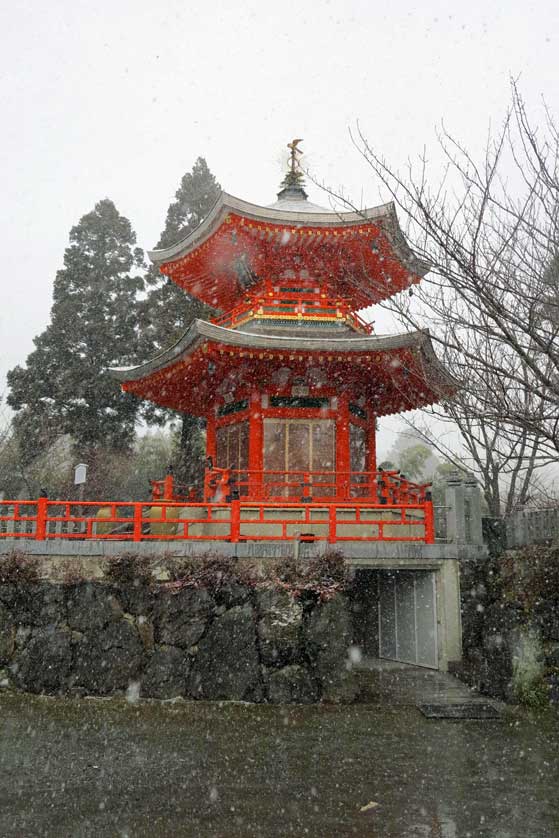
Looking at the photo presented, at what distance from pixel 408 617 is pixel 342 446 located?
387 centimetres

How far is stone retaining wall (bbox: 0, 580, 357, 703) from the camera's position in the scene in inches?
444

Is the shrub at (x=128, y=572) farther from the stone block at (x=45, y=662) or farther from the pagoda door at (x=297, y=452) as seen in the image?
the pagoda door at (x=297, y=452)

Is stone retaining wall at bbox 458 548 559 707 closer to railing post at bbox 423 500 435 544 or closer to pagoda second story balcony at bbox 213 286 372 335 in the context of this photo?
railing post at bbox 423 500 435 544

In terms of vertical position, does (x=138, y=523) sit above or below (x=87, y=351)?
below

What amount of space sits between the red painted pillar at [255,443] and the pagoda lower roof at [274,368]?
373 mm

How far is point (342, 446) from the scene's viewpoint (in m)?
16.2

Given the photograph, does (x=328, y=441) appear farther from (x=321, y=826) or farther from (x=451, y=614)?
(x=321, y=826)

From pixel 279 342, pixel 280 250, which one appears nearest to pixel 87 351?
pixel 280 250

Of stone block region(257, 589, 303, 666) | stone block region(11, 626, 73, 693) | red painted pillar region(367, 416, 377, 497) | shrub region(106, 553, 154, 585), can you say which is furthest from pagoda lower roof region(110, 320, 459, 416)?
stone block region(11, 626, 73, 693)

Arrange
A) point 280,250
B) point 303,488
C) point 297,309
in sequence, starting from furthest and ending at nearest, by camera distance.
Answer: point 297,309 → point 280,250 → point 303,488

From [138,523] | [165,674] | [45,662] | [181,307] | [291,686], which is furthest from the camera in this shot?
[181,307]

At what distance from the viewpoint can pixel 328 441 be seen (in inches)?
641

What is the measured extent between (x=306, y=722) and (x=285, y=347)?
7267mm

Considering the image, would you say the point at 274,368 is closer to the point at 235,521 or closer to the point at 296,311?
the point at 296,311
